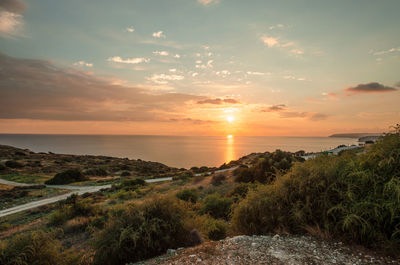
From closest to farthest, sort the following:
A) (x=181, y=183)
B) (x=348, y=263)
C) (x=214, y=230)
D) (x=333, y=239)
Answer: (x=348, y=263) → (x=333, y=239) → (x=214, y=230) → (x=181, y=183)

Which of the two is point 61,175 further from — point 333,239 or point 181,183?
point 333,239

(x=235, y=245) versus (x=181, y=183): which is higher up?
Answer: (x=235, y=245)

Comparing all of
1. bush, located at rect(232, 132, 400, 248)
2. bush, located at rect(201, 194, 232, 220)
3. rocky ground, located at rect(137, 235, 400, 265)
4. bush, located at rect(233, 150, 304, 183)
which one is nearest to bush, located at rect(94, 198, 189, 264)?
rocky ground, located at rect(137, 235, 400, 265)

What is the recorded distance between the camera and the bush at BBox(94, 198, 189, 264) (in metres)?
5.64

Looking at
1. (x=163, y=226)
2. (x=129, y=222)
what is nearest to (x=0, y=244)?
(x=129, y=222)

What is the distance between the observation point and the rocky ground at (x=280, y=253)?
12.9 feet

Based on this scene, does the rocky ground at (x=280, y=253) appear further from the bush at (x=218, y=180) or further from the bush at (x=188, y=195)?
the bush at (x=218, y=180)

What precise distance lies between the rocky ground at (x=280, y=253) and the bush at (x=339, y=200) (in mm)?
416

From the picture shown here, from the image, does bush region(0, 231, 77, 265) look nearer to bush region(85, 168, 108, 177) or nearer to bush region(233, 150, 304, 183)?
bush region(233, 150, 304, 183)

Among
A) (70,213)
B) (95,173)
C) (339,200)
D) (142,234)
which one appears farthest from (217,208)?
(95,173)

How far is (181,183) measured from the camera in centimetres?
2477

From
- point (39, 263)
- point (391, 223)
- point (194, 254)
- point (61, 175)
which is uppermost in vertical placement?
point (391, 223)

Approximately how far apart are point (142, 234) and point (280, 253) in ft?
12.0

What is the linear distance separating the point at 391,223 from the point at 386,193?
58 cm
